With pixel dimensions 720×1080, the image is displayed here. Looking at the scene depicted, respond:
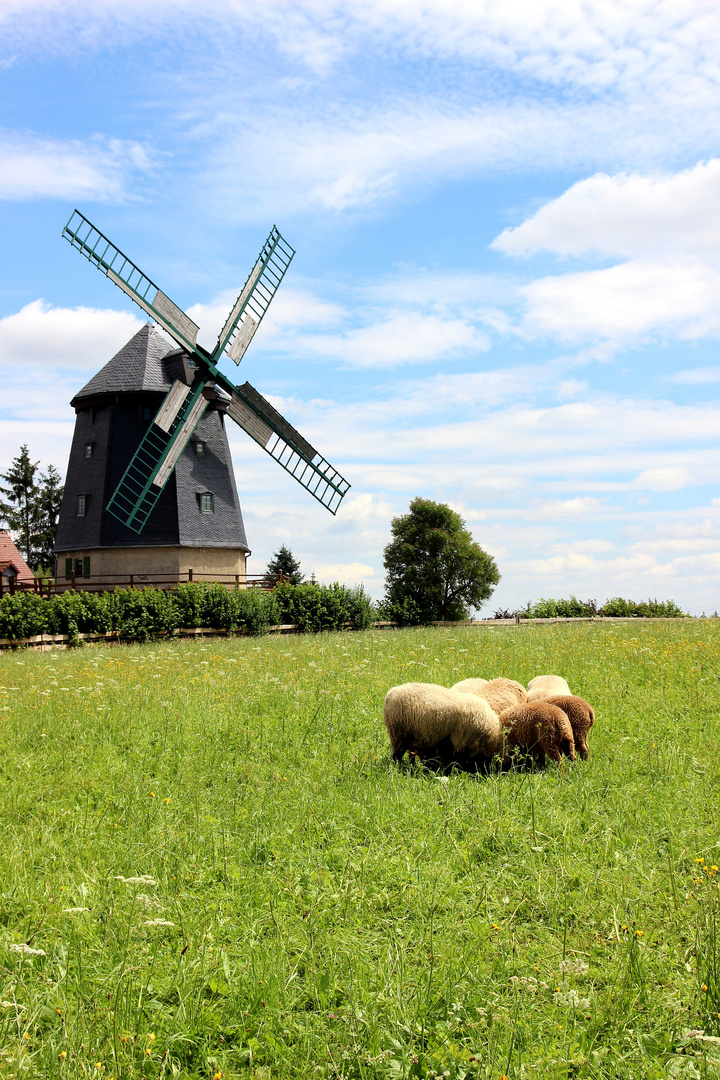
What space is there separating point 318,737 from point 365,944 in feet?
14.7

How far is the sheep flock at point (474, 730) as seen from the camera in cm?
743

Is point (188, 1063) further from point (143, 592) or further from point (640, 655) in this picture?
point (143, 592)

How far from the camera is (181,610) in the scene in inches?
1043

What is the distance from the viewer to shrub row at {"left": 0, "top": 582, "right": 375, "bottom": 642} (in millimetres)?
23625

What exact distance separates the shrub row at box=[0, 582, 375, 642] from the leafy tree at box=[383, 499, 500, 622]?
3641 mm

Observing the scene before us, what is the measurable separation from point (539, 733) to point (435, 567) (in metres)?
28.0

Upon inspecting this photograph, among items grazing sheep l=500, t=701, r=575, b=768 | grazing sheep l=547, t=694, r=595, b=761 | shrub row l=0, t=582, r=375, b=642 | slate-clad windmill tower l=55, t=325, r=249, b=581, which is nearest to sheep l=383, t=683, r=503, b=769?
grazing sheep l=500, t=701, r=575, b=768

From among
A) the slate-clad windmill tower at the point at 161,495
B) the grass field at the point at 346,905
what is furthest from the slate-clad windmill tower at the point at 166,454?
the grass field at the point at 346,905

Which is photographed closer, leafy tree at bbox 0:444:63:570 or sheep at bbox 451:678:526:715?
sheep at bbox 451:678:526:715

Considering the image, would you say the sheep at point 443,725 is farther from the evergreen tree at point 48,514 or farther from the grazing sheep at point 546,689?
the evergreen tree at point 48,514

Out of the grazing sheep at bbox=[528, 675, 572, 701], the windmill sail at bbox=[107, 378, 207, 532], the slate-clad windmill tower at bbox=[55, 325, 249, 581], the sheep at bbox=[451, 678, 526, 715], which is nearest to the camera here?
the sheep at bbox=[451, 678, 526, 715]

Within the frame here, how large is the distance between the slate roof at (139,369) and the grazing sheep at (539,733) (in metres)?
25.8

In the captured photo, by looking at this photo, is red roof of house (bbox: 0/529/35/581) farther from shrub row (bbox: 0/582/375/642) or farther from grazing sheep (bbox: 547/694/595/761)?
grazing sheep (bbox: 547/694/595/761)

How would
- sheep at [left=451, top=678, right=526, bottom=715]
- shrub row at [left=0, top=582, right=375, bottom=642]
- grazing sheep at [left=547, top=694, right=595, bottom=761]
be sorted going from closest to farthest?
grazing sheep at [left=547, top=694, right=595, bottom=761] → sheep at [left=451, top=678, right=526, bottom=715] → shrub row at [left=0, top=582, right=375, bottom=642]
